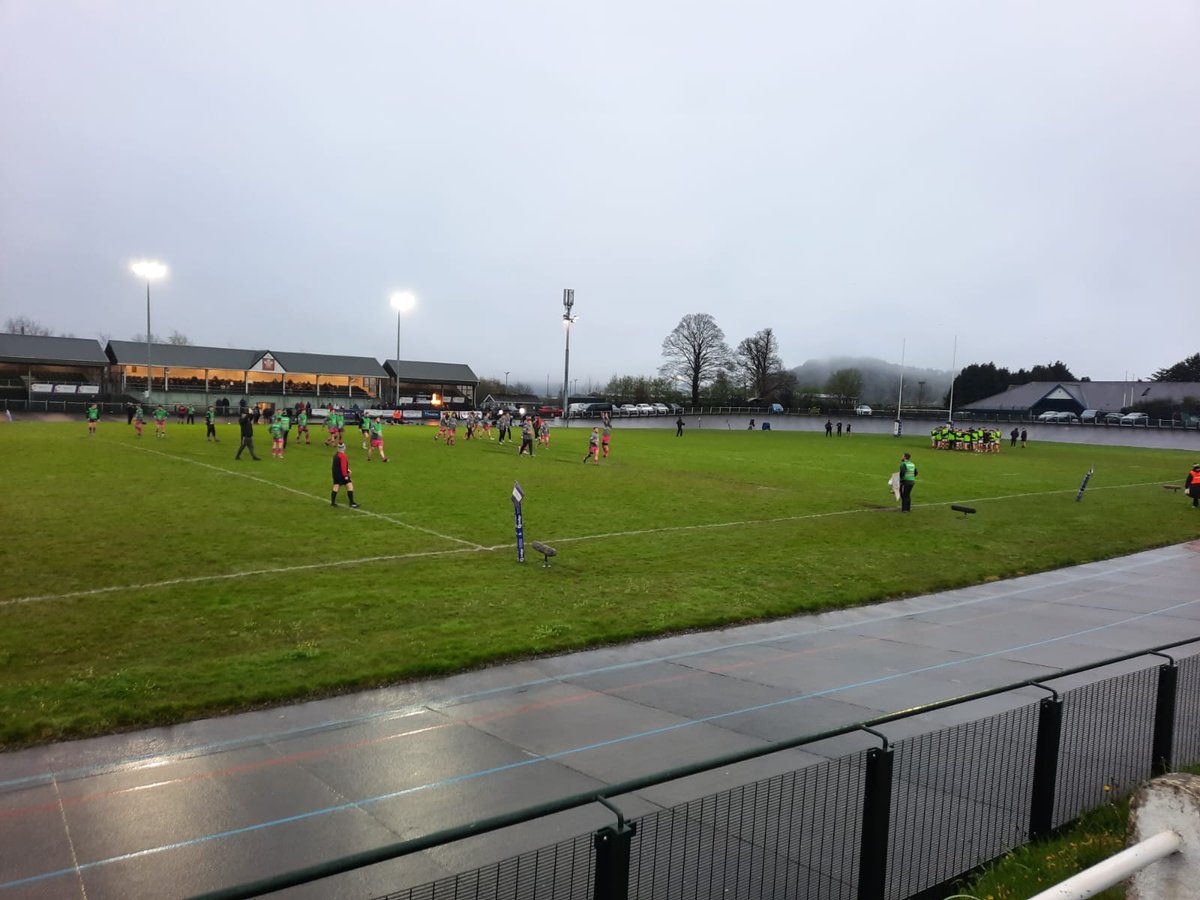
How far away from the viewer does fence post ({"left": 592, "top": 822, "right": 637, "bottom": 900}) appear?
3314mm

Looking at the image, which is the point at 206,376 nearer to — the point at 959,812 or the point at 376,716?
the point at 376,716

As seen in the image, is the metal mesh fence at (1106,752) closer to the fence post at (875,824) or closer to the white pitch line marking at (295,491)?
the fence post at (875,824)

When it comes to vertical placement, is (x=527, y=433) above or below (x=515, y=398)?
below

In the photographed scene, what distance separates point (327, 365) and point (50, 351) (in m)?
27.3

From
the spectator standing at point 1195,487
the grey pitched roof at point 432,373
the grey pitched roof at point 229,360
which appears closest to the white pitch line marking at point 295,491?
the spectator standing at point 1195,487

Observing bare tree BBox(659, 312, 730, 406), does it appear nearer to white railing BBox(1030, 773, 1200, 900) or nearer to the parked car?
the parked car

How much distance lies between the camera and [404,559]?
14.8 m

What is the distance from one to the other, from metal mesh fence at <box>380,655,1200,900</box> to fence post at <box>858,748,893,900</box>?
81 mm

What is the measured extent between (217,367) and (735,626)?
87392 millimetres

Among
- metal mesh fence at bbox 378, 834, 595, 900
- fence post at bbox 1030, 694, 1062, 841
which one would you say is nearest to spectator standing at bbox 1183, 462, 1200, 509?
fence post at bbox 1030, 694, 1062, 841

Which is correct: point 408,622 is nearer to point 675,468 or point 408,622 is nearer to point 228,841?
point 228,841

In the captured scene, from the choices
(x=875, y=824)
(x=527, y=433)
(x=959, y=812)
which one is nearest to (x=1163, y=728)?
(x=959, y=812)

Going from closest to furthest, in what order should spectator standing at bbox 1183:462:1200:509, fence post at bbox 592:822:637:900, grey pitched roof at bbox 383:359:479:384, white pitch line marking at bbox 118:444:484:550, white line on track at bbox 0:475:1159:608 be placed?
1. fence post at bbox 592:822:637:900
2. white line on track at bbox 0:475:1159:608
3. white pitch line marking at bbox 118:444:484:550
4. spectator standing at bbox 1183:462:1200:509
5. grey pitched roof at bbox 383:359:479:384

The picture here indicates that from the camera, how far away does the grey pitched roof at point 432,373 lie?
98.6 meters
